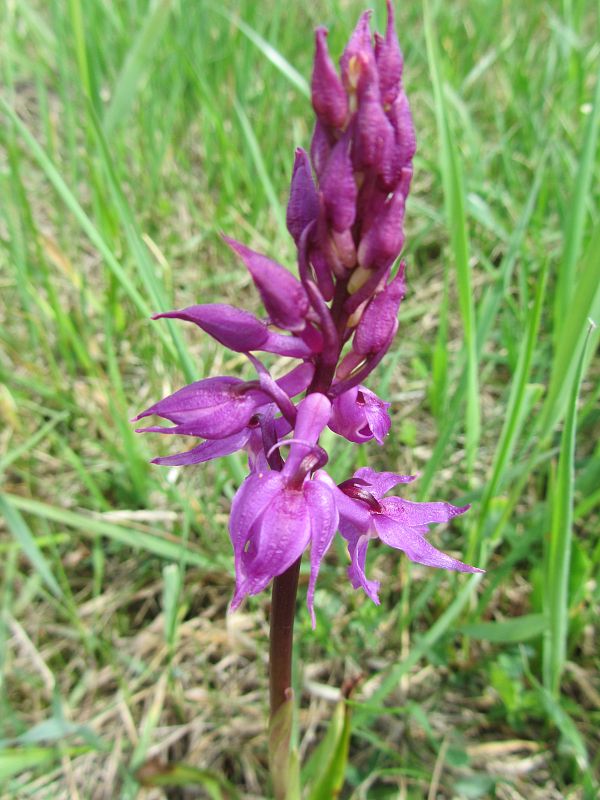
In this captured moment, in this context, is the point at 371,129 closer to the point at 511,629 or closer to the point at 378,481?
the point at 378,481

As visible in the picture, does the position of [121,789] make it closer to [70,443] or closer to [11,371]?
[70,443]

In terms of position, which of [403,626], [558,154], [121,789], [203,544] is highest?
[558,154]

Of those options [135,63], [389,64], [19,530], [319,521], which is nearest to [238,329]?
[319,521]

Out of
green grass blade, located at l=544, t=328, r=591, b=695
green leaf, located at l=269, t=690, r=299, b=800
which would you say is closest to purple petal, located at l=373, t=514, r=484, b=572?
green leaf, located at l=269, t=690, r=299, b=800

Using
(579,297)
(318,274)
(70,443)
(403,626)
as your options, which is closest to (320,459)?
(318,274)

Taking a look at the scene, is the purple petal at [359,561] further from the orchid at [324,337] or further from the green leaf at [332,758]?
the green leaf at [332,758]

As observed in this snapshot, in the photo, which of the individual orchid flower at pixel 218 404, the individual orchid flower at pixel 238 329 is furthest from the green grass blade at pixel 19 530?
the individual orchid flower at pixel 238 329

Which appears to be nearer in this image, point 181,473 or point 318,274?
point 318,274
